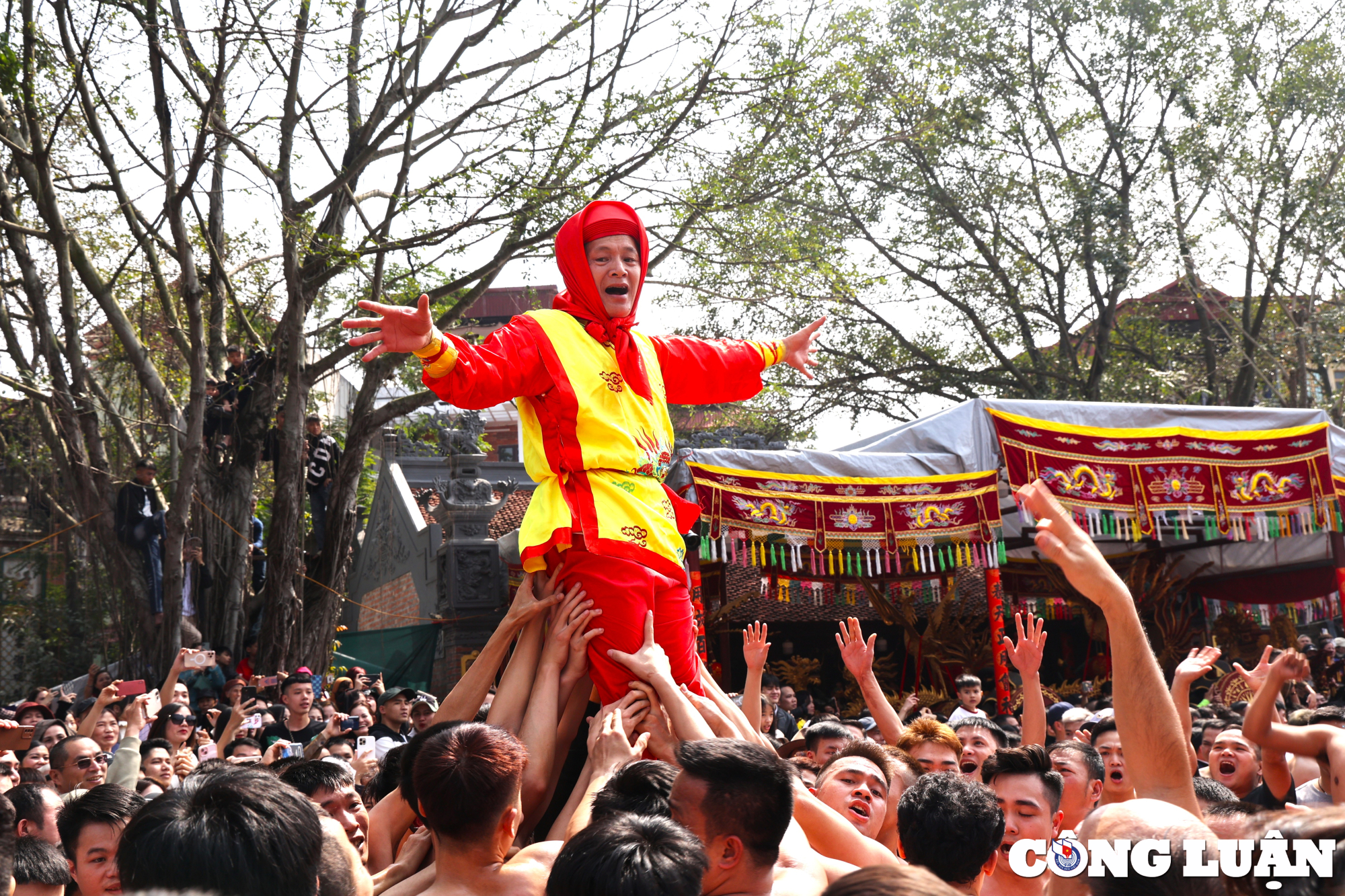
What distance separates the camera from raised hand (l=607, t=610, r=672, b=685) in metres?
3.54

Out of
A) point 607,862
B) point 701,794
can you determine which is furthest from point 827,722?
point 607,862

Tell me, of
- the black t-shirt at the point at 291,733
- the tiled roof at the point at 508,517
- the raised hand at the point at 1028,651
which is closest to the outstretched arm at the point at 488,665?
the raised hand at the point at 1028,651

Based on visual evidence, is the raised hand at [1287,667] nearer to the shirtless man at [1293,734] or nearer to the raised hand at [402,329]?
the shirtless man at [1293,734]

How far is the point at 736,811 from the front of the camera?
245cm

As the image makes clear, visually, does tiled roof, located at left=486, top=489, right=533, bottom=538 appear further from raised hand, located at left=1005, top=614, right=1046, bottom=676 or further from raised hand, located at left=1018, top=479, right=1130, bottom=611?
raised hand, located at left=1018, top=479, right=1130, bottom=611

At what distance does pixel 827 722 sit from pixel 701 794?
262 cm

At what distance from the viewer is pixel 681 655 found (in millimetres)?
3805

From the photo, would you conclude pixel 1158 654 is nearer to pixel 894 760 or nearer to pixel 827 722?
pixel 827 722

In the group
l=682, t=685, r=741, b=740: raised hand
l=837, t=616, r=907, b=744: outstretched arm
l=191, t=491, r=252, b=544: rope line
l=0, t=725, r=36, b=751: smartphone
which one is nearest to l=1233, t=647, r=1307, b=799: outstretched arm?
l=837, t=616, r=907, b=744: outstretched arm

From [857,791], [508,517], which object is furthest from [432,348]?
[508,517]

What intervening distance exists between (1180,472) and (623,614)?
809 centimetres

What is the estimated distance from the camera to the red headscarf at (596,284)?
3.94 meters

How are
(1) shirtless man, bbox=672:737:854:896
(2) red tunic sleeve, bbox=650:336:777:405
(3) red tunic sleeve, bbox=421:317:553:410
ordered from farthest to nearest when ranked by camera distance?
(2) red tunic sleeve, bbox=650:336:777:405
(3) red tunic sleeve, bbox=421:317:553:410
(1) shirtless man, bbox=672:737:854:896

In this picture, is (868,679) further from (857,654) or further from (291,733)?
(291,733)
